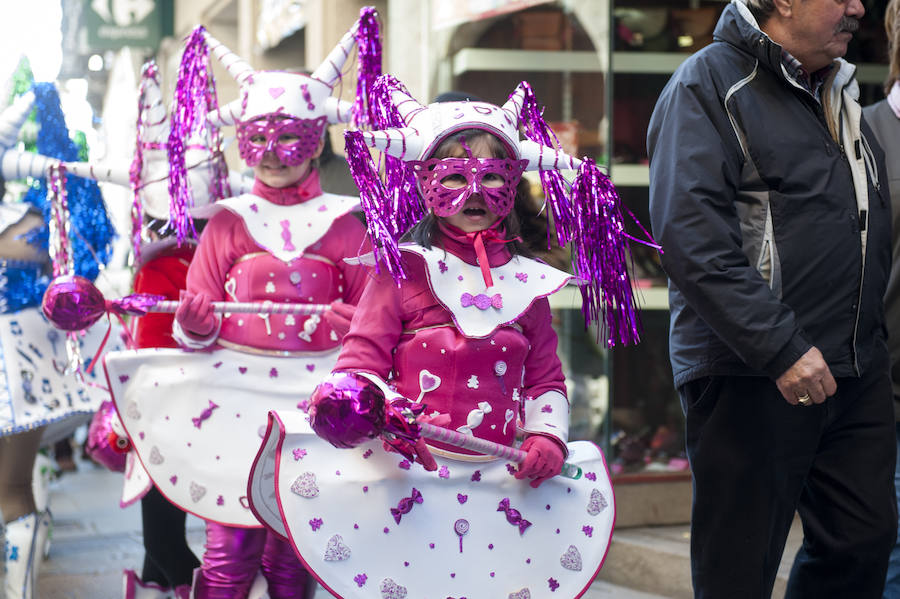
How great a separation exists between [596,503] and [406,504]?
0.51 metres

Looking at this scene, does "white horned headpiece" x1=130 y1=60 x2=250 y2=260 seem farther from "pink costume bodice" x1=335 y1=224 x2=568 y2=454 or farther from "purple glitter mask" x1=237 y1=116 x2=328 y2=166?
"pink costume bodice" x1=335 y1=224 x2=568 y2=454

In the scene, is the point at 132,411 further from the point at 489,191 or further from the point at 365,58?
the point at 489,191

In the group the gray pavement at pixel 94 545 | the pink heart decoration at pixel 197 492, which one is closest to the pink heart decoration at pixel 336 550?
the pink heart decoration at pixel 197 492

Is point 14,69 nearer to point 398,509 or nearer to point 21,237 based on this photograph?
point 21,237

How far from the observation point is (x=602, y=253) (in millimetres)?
2979

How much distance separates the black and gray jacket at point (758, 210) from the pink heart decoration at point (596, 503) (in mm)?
375

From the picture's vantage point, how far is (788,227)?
2.86 m

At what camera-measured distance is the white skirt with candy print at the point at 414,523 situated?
268 centimetres

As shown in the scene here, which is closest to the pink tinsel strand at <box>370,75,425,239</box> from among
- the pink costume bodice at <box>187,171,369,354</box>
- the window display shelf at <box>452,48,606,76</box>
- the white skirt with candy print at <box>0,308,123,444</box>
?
the pink costume bodice at <box>187,171,369,354</box>

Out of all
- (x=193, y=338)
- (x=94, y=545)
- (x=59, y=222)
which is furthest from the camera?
(x=94, y=545)

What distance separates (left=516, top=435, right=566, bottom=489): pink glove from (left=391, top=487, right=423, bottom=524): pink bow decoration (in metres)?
0.24

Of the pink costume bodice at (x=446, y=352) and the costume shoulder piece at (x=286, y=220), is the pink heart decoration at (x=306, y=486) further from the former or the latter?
the costume shoulder piece at (x=286, y=220)

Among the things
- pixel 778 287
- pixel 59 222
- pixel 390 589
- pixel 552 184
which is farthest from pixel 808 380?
pixel 59 222

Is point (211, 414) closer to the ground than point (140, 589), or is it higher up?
higher up
